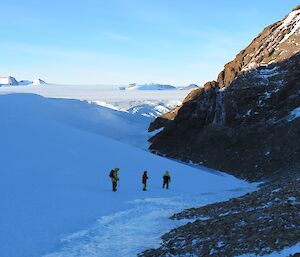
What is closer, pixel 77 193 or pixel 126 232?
pixel 126 232

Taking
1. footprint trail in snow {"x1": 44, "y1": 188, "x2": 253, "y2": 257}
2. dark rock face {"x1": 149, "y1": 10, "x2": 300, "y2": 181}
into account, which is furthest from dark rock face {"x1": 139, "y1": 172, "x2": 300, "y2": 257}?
dark rock face {"x1": 149, "y1": 10, "x2": 300, "y2": 181}

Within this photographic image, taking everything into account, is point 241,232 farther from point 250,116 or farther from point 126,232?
point 250,116

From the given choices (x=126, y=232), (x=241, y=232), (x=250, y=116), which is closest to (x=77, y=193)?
(x=126, y=232)

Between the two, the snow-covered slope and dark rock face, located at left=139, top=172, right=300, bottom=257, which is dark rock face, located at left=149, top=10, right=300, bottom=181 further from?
dark rock face, located at left=139, top=172, right=300, bottom=257

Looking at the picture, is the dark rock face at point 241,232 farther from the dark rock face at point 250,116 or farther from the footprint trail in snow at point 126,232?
the dark rock face at point 250,116

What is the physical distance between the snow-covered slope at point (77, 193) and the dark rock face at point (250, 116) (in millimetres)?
12940

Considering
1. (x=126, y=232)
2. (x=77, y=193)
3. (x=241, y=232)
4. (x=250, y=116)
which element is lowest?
(x=126, y=232)

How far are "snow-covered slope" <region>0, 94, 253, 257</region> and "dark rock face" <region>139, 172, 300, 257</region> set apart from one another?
1.33 meters

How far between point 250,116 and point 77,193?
41.3 metres

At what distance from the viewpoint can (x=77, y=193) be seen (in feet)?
81.1

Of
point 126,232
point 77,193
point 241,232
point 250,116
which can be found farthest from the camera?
point 250,116

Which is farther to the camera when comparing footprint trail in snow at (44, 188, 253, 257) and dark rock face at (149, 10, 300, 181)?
Result: dark rock face at (149, 10, 300, 181)

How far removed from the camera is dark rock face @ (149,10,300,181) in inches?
1960

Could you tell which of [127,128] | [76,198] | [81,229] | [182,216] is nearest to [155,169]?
[76,198]
